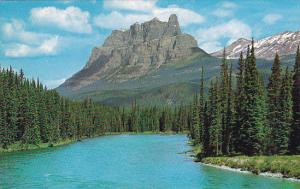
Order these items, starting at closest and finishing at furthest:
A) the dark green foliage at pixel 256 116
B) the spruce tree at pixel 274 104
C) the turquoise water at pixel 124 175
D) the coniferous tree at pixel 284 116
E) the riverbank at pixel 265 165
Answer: the turquoise water at pixel 124 175 < the riverbank at pixel 265 165 < the dark green foliage at pixel 256 116 < the coniferous tree at pixel 284 116 < the spruce tree at pixel 274 104

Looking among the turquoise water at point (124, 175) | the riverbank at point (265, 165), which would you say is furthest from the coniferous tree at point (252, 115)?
the turquoise water at point (124, 175)

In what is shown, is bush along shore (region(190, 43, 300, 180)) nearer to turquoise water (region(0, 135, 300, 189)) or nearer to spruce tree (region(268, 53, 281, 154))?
spruce tree (region(268, 53, 281, 154))

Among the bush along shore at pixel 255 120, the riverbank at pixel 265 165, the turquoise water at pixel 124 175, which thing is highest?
the bush along shore at pixel 255 120

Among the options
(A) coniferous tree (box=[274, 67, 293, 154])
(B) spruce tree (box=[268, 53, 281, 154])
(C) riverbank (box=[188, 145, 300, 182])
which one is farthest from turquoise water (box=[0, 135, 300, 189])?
(A) coniferous tree (box=[274, 67, 293, 154])

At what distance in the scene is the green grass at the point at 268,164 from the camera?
62325 mm

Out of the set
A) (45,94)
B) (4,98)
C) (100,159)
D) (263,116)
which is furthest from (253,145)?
(45,94)

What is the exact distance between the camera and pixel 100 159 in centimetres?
9731

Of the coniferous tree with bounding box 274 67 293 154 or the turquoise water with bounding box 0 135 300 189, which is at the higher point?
the coniferous tree with bounding box 274 67 293 154

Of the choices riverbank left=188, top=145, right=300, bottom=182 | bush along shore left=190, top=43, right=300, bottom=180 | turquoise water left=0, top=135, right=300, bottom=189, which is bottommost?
turquoise water left=0, top=135, right=300, bottom=189

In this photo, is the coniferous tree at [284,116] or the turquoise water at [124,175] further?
the coniferous tree at [284,116]

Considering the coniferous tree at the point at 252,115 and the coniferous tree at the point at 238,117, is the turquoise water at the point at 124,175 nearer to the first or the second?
the coniferous tree at the point at 238,117

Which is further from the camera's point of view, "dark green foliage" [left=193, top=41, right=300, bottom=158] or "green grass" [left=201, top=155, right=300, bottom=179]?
"dark green foliage" [left=193, top=41, right=300, bottom=158]

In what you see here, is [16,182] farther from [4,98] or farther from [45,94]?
[45,94]

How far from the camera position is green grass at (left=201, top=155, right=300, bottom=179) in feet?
204
